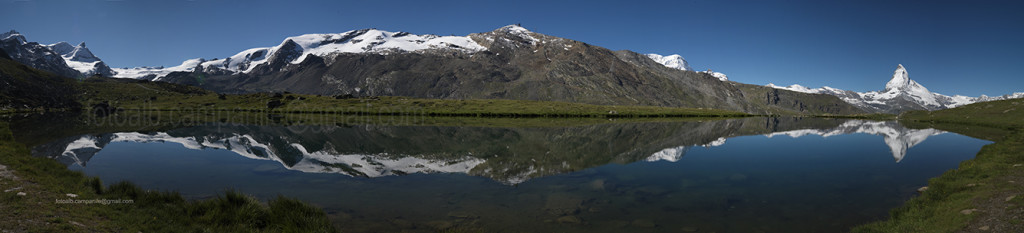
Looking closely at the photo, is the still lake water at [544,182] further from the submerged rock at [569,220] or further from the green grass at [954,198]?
the green grass at [954,198]

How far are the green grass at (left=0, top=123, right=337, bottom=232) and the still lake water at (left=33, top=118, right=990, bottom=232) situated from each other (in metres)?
2.52

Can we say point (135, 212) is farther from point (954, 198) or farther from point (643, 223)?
point (954, 198)

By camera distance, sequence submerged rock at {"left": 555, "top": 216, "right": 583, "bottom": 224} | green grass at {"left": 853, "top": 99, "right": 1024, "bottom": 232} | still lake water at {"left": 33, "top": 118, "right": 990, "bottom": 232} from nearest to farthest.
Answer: green grass at {"left": 853, "top": 99, "right": 1024, "bottom": 232}, submerged rock at {"left": 555, "top": 216, "right": 583, "bottom": 224}, still lake water at {"left": 33, "top": 118, "right": 990, "bottom": 232}

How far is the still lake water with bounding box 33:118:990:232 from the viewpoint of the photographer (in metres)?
18.2

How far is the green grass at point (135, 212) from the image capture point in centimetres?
1288

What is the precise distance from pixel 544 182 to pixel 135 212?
1928cm

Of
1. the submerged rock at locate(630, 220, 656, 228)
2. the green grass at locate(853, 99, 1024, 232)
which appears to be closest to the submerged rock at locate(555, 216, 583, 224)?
the submerged rock at locate(630, 220, 656, 228)

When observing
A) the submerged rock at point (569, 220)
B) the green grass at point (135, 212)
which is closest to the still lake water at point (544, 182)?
the submerged rock at point (569, 220)

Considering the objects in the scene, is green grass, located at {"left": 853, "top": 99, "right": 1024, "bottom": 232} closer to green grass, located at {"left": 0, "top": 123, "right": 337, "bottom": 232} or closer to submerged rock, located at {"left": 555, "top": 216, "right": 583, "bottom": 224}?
submerged rock, located at {"left": 555, "top": 216, "right": 583, "bottom": 224}

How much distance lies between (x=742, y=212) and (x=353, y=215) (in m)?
17.4

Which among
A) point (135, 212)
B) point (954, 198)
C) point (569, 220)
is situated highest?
point (954, 198)

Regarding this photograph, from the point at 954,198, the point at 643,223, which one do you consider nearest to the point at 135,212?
the point at 643,223

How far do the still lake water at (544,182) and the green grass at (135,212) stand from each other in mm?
2525

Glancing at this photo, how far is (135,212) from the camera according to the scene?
15406 mm
